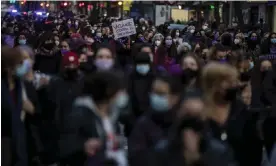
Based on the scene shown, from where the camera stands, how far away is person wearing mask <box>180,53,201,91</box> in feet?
23.1

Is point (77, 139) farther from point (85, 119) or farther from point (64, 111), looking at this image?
point (64, 111)

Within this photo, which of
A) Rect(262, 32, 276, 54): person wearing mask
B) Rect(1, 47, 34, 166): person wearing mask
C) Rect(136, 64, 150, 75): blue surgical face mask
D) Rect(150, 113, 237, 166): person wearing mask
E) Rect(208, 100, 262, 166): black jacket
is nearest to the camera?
Rect(150, 113, 237, 166): person wearing mask

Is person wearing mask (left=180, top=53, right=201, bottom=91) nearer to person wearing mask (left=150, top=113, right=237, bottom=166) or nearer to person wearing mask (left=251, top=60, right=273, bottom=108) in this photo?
person wearing mask (left=251, top=60, right=273, bottom=108)

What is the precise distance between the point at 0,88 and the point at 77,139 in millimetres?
1281

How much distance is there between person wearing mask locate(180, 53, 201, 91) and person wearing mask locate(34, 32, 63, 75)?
12.8 feet

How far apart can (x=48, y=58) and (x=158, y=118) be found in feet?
20.4

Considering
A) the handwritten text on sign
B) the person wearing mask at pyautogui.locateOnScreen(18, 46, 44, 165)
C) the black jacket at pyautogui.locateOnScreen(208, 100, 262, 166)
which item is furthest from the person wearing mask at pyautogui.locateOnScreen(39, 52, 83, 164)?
the handwritten text on sign

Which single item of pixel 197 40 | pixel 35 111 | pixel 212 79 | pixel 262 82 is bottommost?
pixel 197 40

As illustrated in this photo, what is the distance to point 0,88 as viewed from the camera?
229 inches

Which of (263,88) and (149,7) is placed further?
(149,7)

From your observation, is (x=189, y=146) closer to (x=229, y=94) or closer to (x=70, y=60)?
(x=229, y=94)

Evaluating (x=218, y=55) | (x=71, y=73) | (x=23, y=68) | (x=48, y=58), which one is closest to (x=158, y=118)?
(x=23, y=68)

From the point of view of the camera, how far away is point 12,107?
5770mm

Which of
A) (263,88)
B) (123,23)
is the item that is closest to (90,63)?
(263,88)
